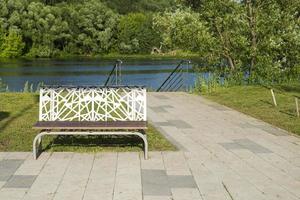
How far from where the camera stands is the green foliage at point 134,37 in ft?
213

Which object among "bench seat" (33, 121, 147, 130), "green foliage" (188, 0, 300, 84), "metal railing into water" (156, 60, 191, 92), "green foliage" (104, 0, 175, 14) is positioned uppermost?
→ "green foliage" (104, 0, 175, 14)

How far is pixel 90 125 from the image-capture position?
6.58m

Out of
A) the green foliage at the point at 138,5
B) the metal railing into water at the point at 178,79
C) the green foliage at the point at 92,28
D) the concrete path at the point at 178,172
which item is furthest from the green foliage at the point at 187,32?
the green foliage at the point at 138,5

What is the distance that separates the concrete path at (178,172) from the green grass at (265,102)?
56.5 inches

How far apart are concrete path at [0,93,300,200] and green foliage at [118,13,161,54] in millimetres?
56594

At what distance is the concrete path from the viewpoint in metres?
5.16

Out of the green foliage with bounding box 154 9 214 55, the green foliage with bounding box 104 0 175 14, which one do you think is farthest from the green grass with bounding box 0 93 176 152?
the green foliage with bounding box 104 0 175 14

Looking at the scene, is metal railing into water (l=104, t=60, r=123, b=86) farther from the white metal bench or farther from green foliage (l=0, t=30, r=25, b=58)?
green foliage (l=0, t=30, r=25, b=58)

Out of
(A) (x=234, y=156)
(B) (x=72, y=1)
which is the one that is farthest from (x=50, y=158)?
(B) (x=72, y=1)

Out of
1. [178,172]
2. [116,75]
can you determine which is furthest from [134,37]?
[178,172]

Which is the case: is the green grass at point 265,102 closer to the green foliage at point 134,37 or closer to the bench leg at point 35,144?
the bench leg at point 35,144

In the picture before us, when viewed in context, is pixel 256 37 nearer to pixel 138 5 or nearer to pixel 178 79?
pixel 178 79

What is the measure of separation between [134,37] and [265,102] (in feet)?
181

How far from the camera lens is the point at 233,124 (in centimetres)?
962
